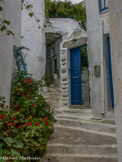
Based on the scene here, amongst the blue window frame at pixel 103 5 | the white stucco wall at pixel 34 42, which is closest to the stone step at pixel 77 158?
the blue window frame at pixel 103 5

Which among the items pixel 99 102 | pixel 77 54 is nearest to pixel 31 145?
pixel 99 102

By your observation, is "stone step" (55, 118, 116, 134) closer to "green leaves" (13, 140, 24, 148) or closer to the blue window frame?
"green leaves" (13, 140, 24, 148)

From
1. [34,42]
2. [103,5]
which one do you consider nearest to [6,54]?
[103,5]

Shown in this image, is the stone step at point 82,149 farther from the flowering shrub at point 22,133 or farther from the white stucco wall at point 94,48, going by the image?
the white stucco wall at point 94,48

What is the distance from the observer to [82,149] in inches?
121

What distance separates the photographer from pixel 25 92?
11.8 feet

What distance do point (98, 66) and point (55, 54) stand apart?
7.84 meters

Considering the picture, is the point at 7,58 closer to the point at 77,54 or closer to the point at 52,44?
the point at 77,54

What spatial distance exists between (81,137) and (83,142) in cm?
31

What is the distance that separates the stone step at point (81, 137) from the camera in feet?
11.0

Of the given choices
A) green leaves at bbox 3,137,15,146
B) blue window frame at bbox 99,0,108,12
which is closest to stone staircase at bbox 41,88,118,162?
green leaves at bbox 3,137,15,146

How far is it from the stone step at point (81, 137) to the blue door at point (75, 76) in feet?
6.54

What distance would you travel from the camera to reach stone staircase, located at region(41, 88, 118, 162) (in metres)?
2.86

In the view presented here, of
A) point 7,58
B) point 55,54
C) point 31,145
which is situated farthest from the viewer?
point 55,54
